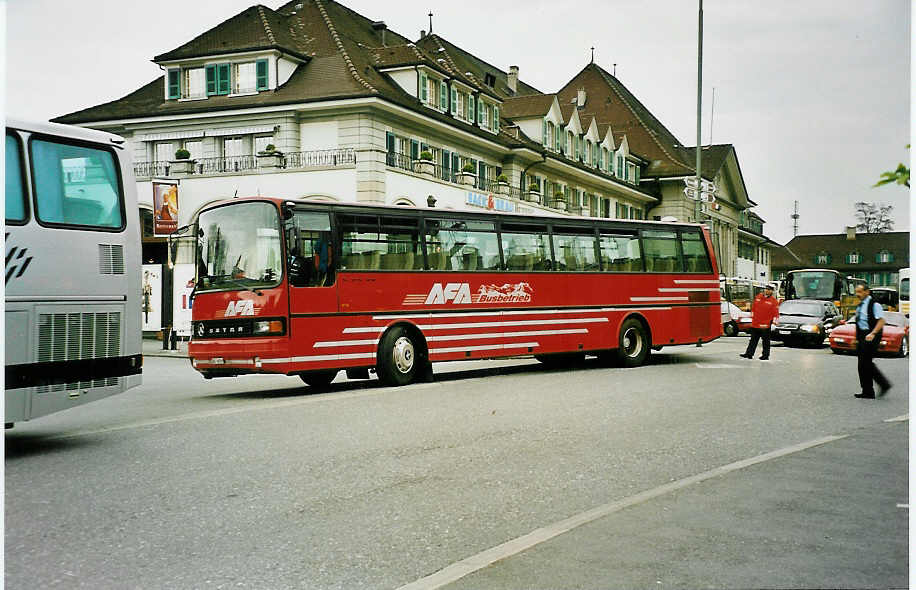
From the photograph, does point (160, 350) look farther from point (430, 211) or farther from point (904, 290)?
point (904, 290)

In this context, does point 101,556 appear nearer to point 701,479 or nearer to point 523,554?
point 523,554

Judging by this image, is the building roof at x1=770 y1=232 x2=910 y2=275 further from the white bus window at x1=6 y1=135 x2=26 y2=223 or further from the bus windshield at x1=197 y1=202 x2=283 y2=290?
the bus windshield at x1=197 y1=202 x2=283 y2=290

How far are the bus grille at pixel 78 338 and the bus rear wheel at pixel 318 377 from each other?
648cm

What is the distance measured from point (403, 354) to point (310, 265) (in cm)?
236

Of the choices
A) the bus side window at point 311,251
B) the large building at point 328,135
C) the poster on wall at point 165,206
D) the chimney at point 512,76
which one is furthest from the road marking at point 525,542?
the poster on wall at point 165,206

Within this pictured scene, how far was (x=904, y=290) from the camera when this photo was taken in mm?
6730

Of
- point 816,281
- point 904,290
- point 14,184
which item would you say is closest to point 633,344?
point 816,281

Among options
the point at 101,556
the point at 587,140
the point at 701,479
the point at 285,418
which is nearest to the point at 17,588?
the point at 101,556

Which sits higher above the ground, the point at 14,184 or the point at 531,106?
the point at 531,106

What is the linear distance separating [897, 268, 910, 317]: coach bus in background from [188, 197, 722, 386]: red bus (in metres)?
9.24

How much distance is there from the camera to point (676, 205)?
22406 mm

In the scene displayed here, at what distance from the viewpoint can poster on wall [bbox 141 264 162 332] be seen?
28328 millimetres

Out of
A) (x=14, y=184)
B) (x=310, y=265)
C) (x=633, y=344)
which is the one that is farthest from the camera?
(x=633, y=344)

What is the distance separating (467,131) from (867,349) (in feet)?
66.0
